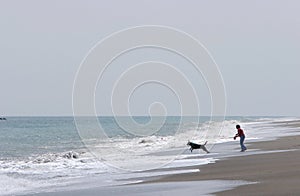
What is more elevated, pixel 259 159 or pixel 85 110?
Result: pixel 85 110

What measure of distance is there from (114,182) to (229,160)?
20.4 feet

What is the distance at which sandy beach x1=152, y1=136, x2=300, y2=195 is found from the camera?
37.4 feet

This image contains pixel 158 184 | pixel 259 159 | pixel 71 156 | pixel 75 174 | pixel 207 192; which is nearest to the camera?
pixel 207 192

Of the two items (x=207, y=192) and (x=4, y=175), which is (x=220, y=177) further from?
(x=4, y=175)

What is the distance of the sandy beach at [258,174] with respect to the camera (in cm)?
1141

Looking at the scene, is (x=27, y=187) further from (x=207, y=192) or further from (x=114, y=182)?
(x=207, y=192)

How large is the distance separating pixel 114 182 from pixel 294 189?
5.46 m

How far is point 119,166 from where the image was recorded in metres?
20.0

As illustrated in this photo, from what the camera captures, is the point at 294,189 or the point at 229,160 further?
the point at 229,160

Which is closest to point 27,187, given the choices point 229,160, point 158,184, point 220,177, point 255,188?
point 158,184

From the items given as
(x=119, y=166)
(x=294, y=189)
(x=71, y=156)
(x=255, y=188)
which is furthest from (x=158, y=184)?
(x=71, y=156)

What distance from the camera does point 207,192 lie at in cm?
1187

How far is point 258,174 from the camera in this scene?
14422 millimetres

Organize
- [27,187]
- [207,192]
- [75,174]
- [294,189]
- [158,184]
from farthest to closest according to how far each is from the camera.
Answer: [75,174], [27,187], [158,184], [207,192], [294,189]
